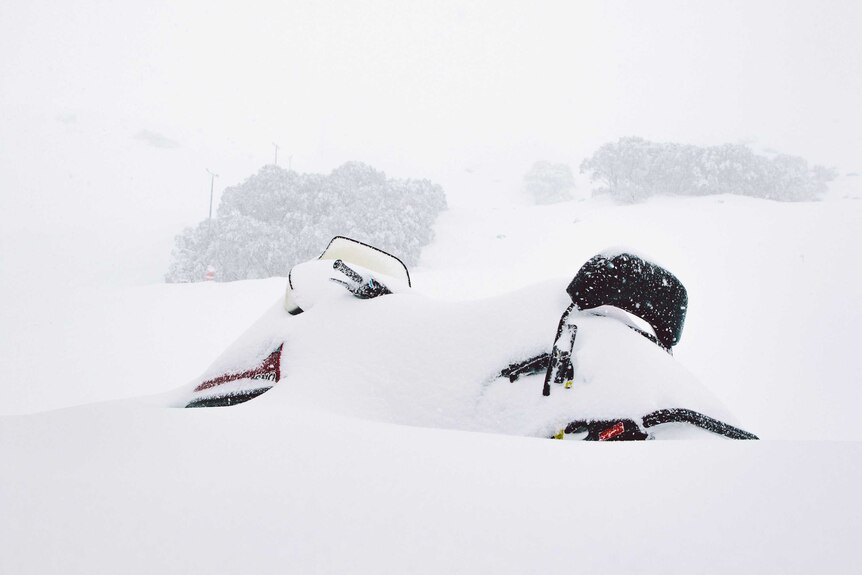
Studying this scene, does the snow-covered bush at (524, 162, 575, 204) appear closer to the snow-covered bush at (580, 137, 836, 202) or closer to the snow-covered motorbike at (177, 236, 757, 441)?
the snow-covered bush at (580, 137, 836, 202)

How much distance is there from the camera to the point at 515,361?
1.33m

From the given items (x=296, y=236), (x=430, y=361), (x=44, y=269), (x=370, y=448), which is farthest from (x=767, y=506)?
(x=44, y=269)

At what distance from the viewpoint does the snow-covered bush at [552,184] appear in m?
29.5

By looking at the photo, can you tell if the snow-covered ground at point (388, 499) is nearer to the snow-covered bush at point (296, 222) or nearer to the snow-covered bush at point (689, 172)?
the snow-covered bush at point (296, 222)

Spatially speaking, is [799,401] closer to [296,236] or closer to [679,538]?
[679,538]

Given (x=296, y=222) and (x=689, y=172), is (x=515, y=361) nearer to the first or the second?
(x=296, y=222)

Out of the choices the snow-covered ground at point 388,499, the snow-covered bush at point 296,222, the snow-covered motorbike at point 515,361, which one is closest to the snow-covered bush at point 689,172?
the snow-covered bush at point 296,222

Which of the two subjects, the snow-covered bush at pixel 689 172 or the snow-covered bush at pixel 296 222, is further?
the snow-covered bush at pixel 689 172

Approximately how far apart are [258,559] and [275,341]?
143 cm

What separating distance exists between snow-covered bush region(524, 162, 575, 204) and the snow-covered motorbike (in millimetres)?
29472

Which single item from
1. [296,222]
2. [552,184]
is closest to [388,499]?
[296,222]

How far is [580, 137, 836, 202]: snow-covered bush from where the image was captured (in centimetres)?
1692

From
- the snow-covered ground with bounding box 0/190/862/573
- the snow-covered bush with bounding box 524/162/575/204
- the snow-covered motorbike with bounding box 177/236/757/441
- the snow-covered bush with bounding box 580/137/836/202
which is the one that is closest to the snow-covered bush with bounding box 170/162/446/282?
the snow-covered bush with bounding box 580/137/836/202

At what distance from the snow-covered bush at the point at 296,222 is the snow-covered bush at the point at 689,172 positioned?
831 centimetres
